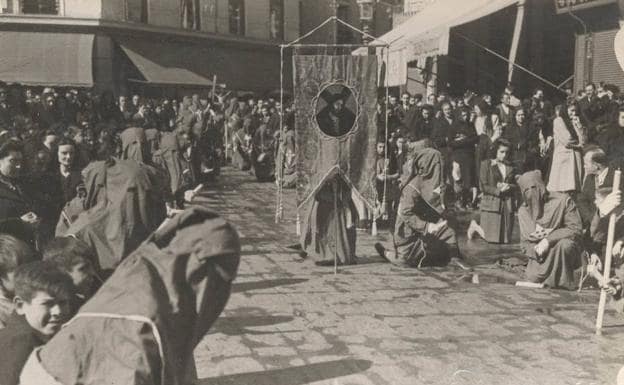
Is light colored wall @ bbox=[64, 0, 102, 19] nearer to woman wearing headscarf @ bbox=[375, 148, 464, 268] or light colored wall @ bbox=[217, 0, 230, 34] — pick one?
light colored wall @ bbox=[217, 0, 230, 34]

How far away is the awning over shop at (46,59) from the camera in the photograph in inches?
989

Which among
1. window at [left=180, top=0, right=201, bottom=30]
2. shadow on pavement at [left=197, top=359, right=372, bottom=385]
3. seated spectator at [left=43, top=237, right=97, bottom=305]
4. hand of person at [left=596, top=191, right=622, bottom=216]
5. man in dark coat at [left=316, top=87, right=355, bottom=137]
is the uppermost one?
window at [left=180, top=0, right=201, bottom=30]

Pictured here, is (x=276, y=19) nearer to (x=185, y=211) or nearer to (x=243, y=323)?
(x=243, y=323)


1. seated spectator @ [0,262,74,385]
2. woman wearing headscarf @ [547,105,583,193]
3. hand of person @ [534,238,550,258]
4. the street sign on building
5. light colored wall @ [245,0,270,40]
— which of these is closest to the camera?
seated spectator @ [0,262,74,385]

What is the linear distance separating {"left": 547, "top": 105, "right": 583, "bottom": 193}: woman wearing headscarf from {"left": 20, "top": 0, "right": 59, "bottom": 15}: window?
19.1 metres

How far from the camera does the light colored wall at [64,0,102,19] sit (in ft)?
85.6

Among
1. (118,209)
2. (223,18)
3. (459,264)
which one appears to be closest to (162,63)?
(223,18)

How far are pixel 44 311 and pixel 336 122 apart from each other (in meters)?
6.51

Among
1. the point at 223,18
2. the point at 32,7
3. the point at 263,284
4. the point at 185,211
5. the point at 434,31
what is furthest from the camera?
the point at 223,18

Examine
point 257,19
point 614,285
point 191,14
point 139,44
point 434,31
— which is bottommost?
point 614,285

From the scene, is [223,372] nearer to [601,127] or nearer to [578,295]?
[578,295]

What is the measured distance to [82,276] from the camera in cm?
407

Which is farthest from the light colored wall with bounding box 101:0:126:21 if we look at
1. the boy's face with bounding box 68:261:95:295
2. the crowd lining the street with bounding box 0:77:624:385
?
the boy's face with bounding box 68:261:95:295

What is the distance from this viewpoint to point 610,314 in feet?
23.6
